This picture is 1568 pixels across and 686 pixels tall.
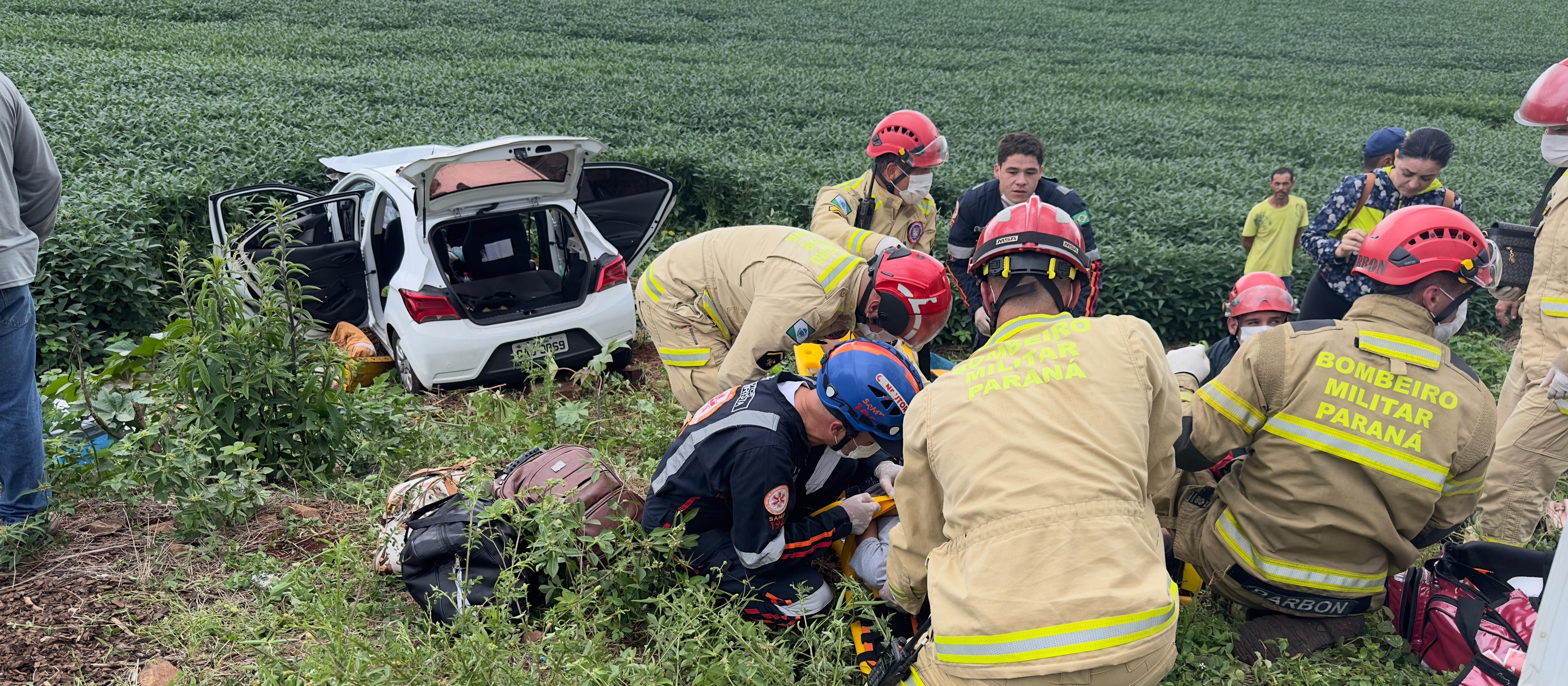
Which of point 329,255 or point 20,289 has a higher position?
point 20,289

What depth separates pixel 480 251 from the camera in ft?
21.9

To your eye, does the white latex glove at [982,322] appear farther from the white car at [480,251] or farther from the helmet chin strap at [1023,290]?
the helmet chin strap at [1023,290]

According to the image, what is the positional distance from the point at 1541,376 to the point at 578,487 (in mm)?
4101

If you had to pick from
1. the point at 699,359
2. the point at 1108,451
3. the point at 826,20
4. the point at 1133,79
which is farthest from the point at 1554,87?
the point at 826,20

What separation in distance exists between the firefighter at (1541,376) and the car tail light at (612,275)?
4.91 meters

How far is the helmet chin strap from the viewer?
2.67m

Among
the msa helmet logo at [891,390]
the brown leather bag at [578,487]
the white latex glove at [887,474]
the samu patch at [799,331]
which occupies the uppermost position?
the msa helmet logo at [891,390]

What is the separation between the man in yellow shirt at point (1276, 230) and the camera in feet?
23.8

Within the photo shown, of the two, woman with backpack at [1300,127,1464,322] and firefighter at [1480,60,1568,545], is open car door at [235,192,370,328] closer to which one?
woman with backpack at [1300,127,1464,322]

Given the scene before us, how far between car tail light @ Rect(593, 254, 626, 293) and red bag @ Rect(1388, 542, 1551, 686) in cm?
466

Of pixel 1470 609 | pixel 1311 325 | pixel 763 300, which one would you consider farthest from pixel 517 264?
pixel 1470 609

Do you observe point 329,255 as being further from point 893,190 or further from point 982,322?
point 982,322

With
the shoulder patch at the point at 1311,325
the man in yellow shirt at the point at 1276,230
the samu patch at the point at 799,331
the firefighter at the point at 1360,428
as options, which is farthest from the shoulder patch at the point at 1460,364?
the man in yellow shirt at the point at 1276,230

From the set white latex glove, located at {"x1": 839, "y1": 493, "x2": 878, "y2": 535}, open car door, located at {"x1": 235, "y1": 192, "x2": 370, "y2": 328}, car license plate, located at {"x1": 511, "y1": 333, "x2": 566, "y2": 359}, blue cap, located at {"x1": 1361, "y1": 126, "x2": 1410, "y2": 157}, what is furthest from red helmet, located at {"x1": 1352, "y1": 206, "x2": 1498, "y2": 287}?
open car door, located at {"x1": 235, "y1": 192, "x2": 370, "y2": 328}
